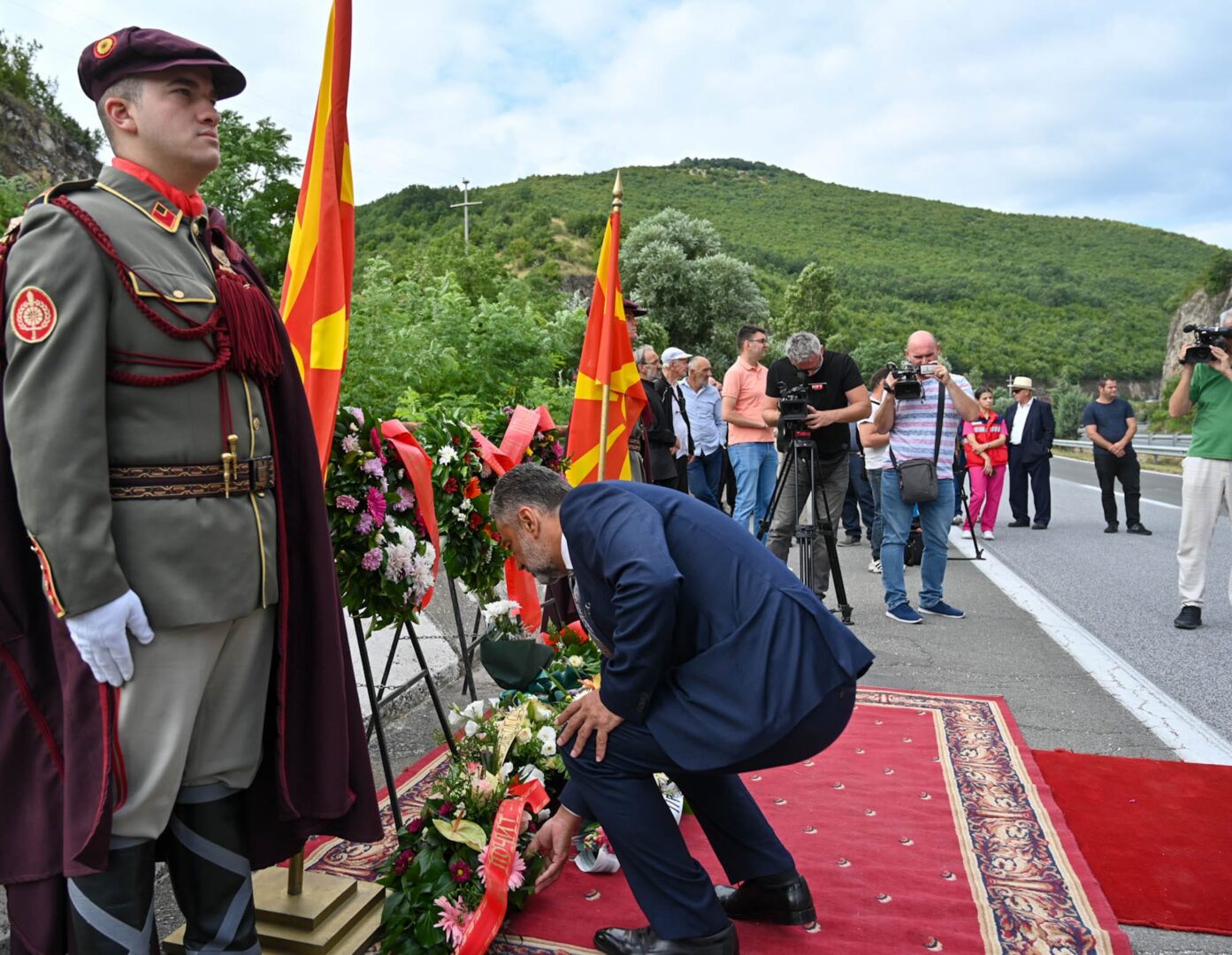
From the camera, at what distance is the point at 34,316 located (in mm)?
1740

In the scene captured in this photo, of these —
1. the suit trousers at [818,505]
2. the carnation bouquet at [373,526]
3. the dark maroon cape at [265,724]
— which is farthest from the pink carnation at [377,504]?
the suit trousers at [818,505]

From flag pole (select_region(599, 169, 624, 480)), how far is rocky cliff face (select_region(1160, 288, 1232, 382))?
158ft

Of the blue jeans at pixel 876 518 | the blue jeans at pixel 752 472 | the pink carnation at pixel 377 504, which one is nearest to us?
the pink carnation at pixel 377 504

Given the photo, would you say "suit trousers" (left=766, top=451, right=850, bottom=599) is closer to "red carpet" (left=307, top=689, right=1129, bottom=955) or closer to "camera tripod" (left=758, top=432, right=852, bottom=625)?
"camera tripod" (left=758, top=432, right=852, bottom=625)

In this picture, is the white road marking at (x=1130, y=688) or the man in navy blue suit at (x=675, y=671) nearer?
the man in navy blue suit at (x=675, y=671)

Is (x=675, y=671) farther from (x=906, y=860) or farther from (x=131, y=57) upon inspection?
(x=131, y=57)

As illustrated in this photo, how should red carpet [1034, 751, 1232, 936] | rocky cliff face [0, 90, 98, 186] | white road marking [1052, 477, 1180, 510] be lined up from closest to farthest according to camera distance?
red carpet [1034, 751, 1232, 936] < white road marking [1052, 477, 1180, 510] < rocky cliff face [0, 90, 98, 186]

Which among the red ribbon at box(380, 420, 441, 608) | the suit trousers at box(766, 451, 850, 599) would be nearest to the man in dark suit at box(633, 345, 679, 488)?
the suit trousers at box(766, 451, 850, 599)

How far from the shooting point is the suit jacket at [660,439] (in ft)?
27.0

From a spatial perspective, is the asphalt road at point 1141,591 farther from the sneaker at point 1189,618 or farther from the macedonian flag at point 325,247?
the macedonian flag at point 325,247

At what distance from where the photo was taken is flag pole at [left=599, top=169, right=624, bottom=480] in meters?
5.42

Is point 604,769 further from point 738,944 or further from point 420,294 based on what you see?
point 420,294

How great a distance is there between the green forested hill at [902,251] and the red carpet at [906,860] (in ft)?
121

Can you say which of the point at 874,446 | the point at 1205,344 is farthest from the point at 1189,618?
the point at 874,446
